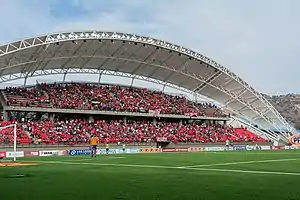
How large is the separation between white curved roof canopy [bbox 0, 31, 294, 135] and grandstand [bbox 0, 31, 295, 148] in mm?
131

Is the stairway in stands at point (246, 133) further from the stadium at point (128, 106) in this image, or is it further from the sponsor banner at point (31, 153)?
the sponsor banner at point (31, 153)

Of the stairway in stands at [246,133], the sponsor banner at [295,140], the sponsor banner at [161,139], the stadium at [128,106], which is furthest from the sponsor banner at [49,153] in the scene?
the sponsor banner at [295,140]

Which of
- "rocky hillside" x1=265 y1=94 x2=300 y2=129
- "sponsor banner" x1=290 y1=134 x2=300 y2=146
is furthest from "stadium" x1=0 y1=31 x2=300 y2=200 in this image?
"rocky hillside" x1=265 y1=94 x2=300 y2=129

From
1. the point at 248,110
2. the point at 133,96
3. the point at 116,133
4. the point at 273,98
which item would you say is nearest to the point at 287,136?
the point at 248,110

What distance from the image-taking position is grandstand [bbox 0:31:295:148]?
52.6m

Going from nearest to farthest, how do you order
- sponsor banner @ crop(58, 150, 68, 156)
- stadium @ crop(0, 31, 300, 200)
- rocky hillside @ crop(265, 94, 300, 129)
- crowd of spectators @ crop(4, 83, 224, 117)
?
1. sponsor banner @ crop(58, 150, 68, 156)
2. stadium @ crop(0, 31, 300, 200)
3. crowd of spectators @ crop(4, 83, 224, 117)
4. rocky hillside @ crop(265, 94, 300, 129)

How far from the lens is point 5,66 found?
5219cm

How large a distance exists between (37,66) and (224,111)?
37.2 m

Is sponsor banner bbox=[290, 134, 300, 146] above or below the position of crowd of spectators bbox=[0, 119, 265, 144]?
below

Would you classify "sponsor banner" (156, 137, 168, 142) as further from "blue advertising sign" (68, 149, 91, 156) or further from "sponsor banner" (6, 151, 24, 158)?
"sponsor banner" (6, 151, 24, 158)

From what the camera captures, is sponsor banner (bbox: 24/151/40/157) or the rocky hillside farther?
the rocky hillside

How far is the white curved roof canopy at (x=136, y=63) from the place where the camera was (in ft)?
169

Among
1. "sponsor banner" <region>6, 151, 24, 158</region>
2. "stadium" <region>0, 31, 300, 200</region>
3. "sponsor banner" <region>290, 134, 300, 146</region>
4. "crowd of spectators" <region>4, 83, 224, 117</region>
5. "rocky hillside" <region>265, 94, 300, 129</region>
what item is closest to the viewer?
"sponsor banner" <region>6, 151, 24, 158</region>

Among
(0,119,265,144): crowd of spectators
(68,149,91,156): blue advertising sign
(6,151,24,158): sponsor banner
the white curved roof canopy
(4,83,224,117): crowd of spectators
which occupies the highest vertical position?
the white curved roof canopy
